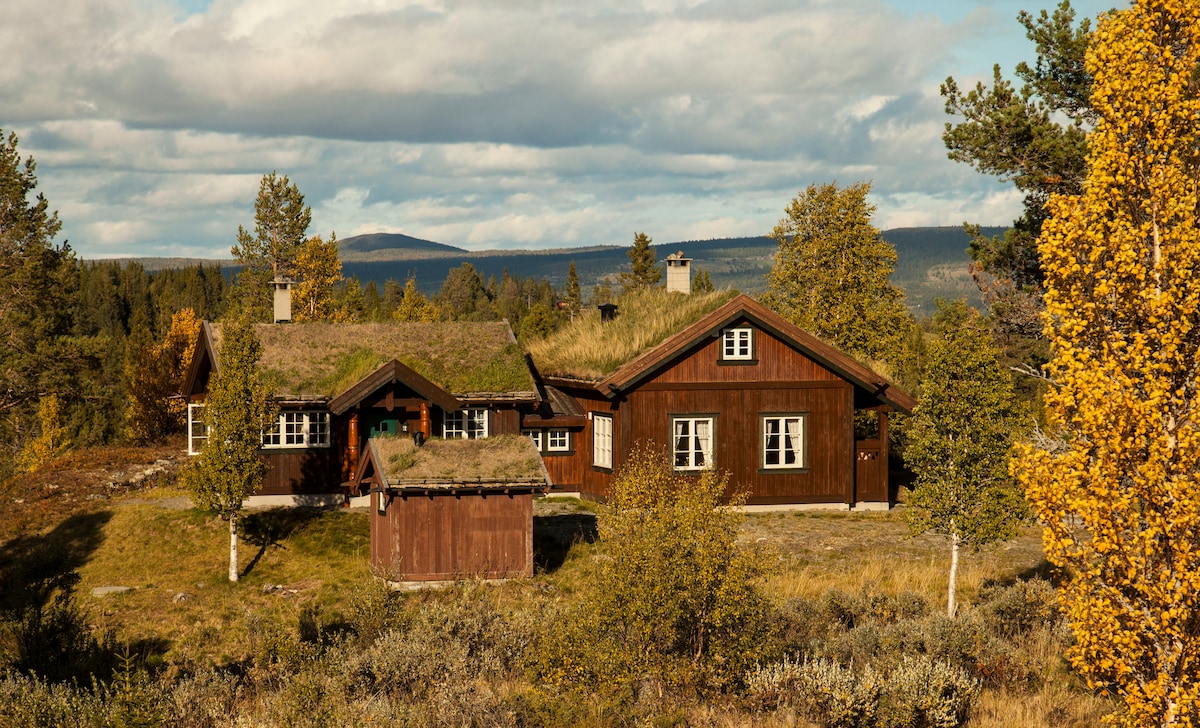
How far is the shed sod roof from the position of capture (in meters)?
30.4

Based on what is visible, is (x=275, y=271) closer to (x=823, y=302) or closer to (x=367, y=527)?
(x=823, y=302)

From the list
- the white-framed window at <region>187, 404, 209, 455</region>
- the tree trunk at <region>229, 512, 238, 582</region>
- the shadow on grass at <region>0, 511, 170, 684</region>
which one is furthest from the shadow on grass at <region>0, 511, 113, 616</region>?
the tree trunk at <region>229, 512, 238, 582</region>

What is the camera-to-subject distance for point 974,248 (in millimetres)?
28406

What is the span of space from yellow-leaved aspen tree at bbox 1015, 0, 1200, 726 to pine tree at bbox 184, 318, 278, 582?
18134 mm

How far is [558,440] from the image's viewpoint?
3325 centimetres

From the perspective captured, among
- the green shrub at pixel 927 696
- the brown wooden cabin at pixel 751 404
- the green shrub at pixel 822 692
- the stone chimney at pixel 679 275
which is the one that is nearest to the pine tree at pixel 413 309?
the stone chimney at pixel 679 275

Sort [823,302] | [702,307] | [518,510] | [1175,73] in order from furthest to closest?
[823,302] < [702,307] < [518,510] < [1175,73]

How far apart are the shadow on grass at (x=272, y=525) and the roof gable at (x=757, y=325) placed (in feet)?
29.4

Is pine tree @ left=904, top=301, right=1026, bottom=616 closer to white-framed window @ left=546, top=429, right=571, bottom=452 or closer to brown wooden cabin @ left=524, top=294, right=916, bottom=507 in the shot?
brown wooden cabin @ left=524, top=294, right=916, bottom=507

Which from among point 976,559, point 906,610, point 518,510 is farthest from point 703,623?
point 976,559

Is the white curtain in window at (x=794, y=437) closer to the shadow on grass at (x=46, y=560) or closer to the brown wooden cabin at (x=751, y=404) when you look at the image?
the brown wooden cabin at (x=751, y=404)

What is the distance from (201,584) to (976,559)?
708 inches

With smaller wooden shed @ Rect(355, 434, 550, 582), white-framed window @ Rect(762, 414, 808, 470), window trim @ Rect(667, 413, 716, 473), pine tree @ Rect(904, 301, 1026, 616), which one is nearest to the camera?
pine tree @ Rect(904, 301, 1026, 616)

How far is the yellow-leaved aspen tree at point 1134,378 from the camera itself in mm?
10633
